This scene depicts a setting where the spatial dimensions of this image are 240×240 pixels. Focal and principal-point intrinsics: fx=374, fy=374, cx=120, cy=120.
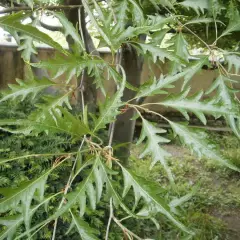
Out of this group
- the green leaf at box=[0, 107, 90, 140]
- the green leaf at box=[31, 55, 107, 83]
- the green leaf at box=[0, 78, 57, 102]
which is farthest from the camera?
the green leaf at box=[0, 78, 57, 102]

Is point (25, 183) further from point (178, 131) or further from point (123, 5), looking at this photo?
point (123, 5)

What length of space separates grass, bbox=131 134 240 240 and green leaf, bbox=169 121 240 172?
6.41ft

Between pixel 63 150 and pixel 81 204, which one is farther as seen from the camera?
pixel 63 150

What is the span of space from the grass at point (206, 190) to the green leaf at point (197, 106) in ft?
6.38

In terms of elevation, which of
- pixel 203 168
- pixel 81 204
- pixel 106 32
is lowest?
pixel 203 168

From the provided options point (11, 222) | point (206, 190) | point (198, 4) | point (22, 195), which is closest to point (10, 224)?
point (11, 222)

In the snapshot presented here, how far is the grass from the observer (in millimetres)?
3223

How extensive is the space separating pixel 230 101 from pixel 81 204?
1.72ft

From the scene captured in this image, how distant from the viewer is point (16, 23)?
2.64 ft

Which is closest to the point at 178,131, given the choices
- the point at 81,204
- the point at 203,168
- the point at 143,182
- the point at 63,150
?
the point at 143,182

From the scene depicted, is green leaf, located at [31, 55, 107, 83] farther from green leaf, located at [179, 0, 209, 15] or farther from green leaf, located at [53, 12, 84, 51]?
green leaf, located at [179, 0, 209, 15]

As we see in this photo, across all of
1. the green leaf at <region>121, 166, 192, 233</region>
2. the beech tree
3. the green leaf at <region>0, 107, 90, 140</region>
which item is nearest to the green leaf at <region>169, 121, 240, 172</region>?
the beech tree

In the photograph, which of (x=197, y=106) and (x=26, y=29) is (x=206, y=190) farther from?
(x=26, y=29)

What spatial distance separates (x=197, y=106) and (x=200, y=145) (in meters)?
0.10
